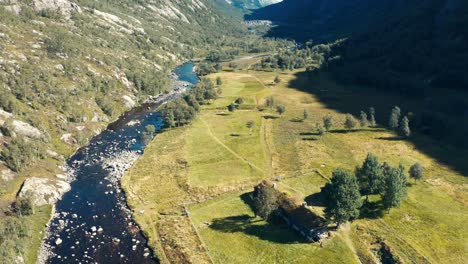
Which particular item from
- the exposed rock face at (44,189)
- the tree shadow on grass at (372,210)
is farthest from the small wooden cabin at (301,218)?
the exposed rock face at (44,189)

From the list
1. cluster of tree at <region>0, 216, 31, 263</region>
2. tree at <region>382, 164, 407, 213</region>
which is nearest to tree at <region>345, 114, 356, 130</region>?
tree at <region>382, 164, 407, 213</region>

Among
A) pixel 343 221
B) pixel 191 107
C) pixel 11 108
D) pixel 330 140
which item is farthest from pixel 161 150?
pixel 343 221

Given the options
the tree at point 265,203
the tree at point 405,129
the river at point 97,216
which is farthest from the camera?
the tree at point 405,129

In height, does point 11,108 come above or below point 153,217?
above

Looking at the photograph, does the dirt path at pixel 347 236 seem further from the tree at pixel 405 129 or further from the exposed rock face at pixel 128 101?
the exposed rock face at pixel 128 101

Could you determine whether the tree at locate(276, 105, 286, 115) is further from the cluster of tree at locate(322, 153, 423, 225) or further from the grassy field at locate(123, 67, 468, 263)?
the cluster of tree at locate(322, 153, 423, 225)

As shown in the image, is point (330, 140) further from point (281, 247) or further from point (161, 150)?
point (281, 247)

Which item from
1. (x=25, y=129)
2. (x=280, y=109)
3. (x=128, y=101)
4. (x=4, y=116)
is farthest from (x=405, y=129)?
(x=4, y=116)
